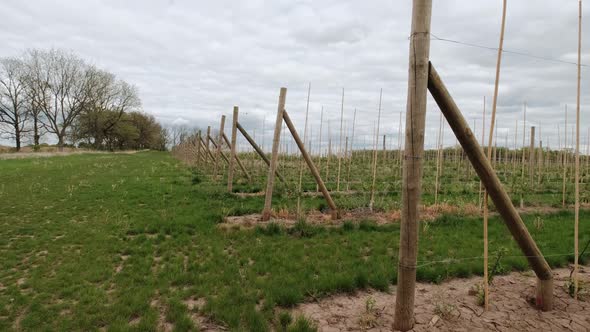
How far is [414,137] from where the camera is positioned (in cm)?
253

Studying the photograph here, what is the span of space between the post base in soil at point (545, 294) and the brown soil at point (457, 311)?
6cm

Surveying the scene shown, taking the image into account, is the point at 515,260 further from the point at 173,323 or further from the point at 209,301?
the point at 173,323

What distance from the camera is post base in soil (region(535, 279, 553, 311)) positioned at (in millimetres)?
3043

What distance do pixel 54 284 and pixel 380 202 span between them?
250 inches

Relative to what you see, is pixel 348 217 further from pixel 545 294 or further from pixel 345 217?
pixel 545 294

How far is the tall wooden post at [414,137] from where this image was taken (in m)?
2.48

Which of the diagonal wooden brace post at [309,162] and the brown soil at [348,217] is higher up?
the diagonal wooden brace post at [309,162]

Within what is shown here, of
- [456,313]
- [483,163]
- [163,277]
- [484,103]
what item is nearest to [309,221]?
[163,277]

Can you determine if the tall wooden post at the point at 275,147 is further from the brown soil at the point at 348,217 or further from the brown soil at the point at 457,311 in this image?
the brown soil at the point at 457,311

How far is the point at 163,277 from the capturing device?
12.9ft

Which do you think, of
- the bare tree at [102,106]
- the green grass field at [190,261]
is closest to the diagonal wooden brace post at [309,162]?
the green grass field at [190,261]

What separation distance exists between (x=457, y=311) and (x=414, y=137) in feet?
5.66

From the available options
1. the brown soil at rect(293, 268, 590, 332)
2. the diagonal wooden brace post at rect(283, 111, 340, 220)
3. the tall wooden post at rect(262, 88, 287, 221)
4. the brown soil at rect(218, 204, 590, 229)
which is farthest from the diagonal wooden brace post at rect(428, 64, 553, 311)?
the tall wooden post at rect(262, 88, 287, 221)

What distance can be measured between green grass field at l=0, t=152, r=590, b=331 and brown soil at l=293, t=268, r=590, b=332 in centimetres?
26
